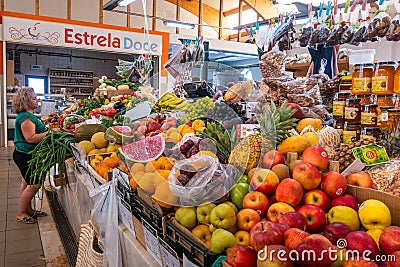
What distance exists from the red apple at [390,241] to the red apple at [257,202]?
41 cm

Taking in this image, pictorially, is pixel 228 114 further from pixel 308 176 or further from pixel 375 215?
pixel 375 215

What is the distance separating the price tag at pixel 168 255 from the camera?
4.44 ft

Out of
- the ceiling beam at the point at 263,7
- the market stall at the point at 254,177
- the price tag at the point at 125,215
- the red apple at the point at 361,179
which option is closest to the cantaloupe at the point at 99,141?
the market stall at the point at 254,177

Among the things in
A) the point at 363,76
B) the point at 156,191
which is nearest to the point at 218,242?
the point at 156,191

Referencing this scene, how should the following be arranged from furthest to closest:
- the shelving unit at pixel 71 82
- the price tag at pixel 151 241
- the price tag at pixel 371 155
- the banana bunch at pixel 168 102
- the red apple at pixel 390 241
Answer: the shelving unit at pixel 71 82, the banana bunch at pixel 168 102, the price tag at pixel 371 155, the price tag at pixel 151 241, the red apple at pixel 390 241

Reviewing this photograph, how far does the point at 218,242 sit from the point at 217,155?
1.68ft

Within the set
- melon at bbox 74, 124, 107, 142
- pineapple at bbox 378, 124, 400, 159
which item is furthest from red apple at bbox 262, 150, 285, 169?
melon at bbox 74, 124, 107, 142

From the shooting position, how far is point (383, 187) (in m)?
1.54

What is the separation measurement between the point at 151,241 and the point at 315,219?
0.72 m

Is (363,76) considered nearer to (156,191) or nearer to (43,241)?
(156,191)

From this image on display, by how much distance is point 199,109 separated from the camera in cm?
223

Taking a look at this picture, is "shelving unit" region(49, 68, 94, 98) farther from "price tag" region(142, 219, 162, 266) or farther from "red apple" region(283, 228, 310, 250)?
"red apple" region(283, 228, 310, 250)

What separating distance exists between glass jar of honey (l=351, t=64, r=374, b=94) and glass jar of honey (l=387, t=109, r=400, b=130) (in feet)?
0.77

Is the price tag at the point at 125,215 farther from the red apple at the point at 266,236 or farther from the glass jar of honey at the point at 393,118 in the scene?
the glass jar of honey at the point at 393,118
